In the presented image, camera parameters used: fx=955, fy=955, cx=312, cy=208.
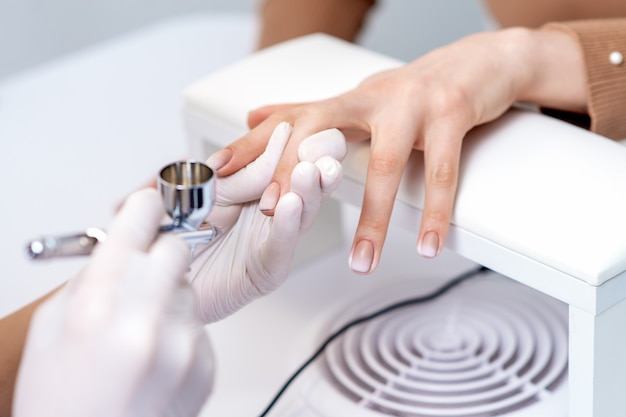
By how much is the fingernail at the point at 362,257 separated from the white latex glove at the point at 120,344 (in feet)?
0.69

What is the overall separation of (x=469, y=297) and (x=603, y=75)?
0.26 metres

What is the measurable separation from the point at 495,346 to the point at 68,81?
838mm

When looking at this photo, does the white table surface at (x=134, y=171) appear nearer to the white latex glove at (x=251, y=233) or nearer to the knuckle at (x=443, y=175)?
the white latex glove at (x=251, y=233)

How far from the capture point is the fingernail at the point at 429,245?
2.31 feet

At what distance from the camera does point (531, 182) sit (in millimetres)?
721

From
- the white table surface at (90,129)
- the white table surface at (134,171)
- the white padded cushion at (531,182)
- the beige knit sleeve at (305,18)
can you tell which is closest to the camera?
the white padded cushion at (531,182)

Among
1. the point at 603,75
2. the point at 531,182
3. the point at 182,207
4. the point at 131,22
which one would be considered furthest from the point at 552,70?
the point at 131,22

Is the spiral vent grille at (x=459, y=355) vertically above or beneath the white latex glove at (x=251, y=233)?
beneath

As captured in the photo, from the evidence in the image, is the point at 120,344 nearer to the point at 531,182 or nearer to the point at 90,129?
the point at 531,182

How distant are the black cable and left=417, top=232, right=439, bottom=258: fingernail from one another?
222 mm

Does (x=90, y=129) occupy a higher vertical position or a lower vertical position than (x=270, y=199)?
lower

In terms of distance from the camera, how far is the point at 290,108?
80 centimetres

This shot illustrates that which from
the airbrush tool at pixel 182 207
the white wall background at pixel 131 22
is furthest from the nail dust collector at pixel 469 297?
the white wall background at pixel 131 22

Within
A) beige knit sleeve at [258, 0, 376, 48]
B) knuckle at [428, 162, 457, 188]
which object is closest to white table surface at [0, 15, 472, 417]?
beige knit sleeve at [258, 0, 376, 48]
